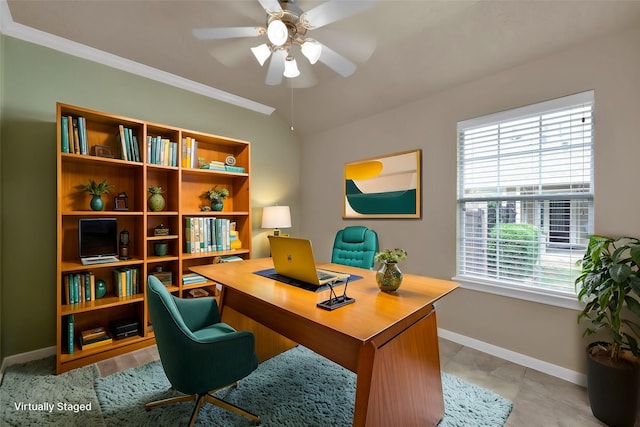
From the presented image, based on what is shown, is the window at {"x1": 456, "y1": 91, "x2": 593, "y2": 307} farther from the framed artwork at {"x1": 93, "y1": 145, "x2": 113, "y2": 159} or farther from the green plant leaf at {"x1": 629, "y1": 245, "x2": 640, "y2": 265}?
the framed artwork at {"x1": 93, "y1": 145, "x2": 113, "y2": 159}

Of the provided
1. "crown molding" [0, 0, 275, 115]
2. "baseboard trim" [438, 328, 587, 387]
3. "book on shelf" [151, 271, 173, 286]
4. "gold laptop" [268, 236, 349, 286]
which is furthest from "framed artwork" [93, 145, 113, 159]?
"baseboard trim" [438, 328, 587, 387]

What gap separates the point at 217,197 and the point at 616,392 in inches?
137

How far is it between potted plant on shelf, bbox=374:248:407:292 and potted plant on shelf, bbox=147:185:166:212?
88.5 inches

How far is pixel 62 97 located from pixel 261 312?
256 centimetres

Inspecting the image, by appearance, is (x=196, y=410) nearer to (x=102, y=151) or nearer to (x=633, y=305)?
(x=102, y=151)

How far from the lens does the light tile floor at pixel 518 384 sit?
167cm

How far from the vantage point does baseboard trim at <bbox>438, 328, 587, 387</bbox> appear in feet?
6.58

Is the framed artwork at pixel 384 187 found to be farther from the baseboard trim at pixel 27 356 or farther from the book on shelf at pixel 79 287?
the baseboard trim at pixel 27 356

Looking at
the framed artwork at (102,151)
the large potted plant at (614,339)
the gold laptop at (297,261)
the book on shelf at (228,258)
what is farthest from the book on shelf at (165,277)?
the large potted plant at (614,339)

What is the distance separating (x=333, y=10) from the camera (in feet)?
4.79

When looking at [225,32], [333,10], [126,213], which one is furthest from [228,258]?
[333,10]

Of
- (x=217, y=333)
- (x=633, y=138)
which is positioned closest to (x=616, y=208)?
(x=633, y=138)

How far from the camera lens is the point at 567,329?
6.71ft

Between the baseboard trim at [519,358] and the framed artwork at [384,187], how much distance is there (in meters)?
1.23
